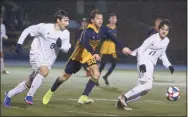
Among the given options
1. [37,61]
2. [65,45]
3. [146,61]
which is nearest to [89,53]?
[65,45]

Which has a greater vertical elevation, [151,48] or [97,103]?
[151,48]

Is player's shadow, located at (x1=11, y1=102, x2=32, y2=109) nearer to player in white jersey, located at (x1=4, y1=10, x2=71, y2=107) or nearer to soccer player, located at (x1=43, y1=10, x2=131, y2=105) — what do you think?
player in white jersey, located at (x1=4, y1=10, x2=71, y2=107)

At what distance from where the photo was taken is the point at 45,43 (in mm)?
9219

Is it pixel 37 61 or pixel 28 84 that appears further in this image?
pixel 37 61

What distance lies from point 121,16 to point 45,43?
15175mm

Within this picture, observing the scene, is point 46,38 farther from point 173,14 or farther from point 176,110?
point 173,14

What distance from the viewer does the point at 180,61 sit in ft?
75.3

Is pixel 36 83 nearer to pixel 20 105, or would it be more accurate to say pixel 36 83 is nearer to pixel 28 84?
pixel 28 84

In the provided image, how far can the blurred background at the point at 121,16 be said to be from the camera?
2359 cm

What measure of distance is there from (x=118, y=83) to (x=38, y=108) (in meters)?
5.75

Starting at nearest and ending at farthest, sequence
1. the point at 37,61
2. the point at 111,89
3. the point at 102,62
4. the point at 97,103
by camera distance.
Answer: the point at 37,61 < the point at 97,103 < the point at 111,89 < the point at 102,62

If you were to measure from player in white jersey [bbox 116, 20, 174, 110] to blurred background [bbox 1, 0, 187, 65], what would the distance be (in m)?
13.9

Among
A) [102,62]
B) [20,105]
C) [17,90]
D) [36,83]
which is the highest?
[36,83]

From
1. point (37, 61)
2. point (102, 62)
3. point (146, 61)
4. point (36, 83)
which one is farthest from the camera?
point (102, 62)
